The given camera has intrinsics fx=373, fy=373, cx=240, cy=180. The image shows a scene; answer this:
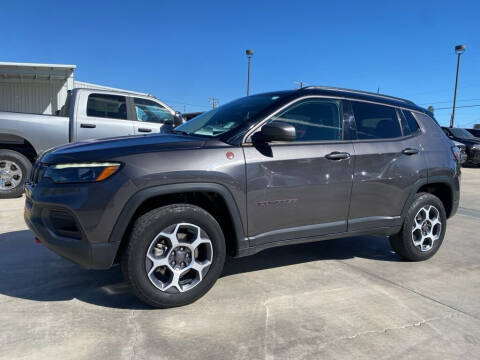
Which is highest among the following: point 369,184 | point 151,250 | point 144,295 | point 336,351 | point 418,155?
point 418,155

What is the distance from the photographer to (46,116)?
253 inches

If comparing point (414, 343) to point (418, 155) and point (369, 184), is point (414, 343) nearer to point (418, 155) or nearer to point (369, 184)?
point (369, 184)

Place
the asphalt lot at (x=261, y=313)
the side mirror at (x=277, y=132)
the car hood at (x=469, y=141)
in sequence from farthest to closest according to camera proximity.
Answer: the car hood at (x=469, y=141) → the side mirror at (x=277, y=132) → the asphalt lot at (x=261, y=313)

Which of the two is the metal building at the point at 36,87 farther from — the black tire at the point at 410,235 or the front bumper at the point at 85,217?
the black tire at the point at 410,235

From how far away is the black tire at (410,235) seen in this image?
3.94 metres

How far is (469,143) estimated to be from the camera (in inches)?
636

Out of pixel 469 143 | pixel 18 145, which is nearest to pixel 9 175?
pixel 18 145

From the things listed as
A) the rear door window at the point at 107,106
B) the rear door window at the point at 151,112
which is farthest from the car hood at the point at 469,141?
the rear door window at the point at 107,106

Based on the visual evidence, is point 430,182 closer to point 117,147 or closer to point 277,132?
point 277,132

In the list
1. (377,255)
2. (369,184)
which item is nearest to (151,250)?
(369,184)

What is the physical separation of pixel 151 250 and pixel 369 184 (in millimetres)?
2124

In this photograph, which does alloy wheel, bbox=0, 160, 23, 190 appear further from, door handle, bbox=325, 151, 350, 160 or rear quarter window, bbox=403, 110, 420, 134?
rear quarter window, bbox=403, 110, 420, 134

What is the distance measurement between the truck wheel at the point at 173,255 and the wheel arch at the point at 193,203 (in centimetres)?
11

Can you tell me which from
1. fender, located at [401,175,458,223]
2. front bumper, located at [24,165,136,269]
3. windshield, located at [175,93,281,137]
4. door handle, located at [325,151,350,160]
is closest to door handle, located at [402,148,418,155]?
fender, located at [401,175,458,223]
